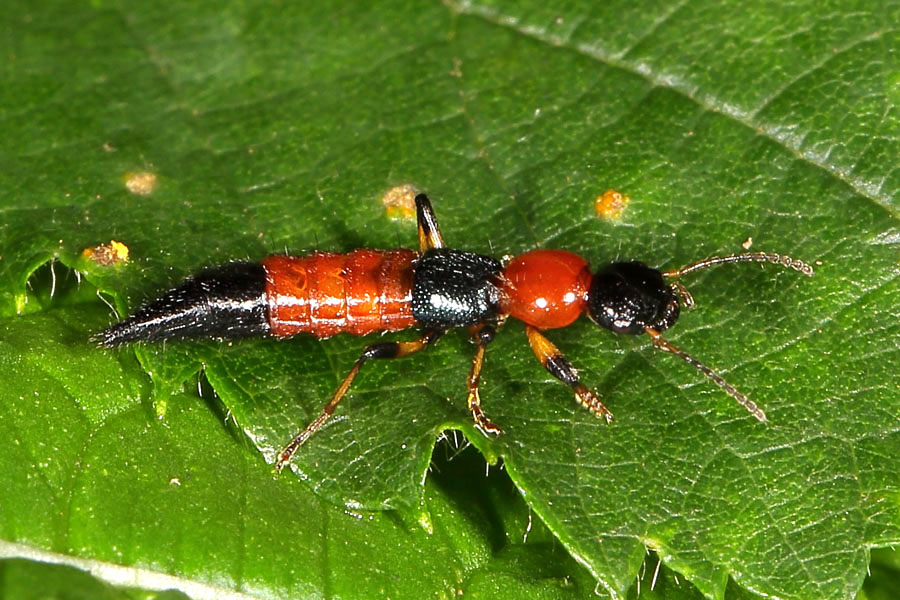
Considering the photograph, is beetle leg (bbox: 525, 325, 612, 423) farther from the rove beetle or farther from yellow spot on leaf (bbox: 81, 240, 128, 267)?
yellow spot on leaf (bbox: 81, 240, 128, 267)

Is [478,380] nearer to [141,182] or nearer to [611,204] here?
[611,204]

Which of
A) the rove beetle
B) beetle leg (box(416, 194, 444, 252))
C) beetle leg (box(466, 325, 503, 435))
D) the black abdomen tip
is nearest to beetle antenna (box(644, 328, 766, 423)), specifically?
the rove beetle

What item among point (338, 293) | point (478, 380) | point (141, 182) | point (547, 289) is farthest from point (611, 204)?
point (141, 182)

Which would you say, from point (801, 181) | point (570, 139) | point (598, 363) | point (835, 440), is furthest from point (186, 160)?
point (835, 440)

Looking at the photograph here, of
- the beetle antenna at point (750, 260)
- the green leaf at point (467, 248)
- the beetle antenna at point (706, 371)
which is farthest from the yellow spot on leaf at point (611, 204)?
the beetle antenna at point (706, 371)

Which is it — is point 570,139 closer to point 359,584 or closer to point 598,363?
point 598,363

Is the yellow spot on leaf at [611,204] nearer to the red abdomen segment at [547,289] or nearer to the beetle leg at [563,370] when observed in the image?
the red abdomen segment at [547,289]


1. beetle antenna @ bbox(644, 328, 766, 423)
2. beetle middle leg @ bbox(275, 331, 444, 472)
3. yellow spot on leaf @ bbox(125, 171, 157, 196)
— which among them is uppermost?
yellow spot on leaf @ bbox(125, 171, 157, 196)
